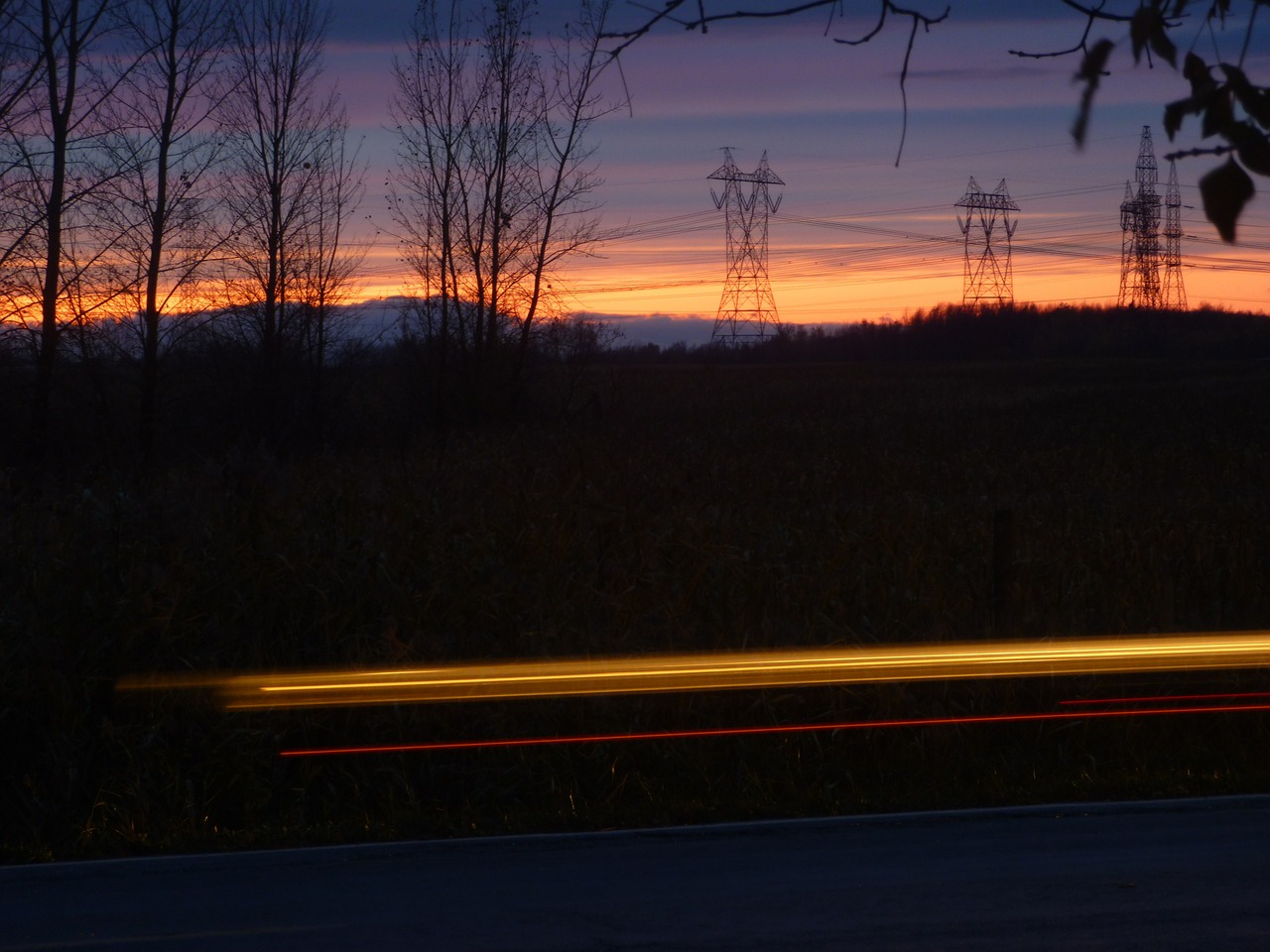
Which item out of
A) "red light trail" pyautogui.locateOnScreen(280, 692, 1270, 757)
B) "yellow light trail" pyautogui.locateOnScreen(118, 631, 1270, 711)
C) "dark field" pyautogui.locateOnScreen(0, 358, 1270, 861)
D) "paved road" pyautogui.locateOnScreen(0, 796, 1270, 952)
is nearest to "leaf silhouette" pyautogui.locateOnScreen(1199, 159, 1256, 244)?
"paved road" pyautogui.locateOnScreen(0, 796, 1270, 952)

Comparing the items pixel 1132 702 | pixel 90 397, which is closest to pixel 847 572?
pixel 1132 702

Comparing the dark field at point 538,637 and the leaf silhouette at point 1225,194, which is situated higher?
the leaf silhouette at point 1225,194

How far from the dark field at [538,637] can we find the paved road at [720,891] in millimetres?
530

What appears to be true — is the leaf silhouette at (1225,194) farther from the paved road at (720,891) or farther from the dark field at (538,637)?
the dark field at (538,637)

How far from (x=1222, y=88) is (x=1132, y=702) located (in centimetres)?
683

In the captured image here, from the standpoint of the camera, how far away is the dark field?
703cm

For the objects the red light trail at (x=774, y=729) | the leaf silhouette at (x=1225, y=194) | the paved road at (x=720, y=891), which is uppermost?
the leaf silhouette at (x=1225, y=194)

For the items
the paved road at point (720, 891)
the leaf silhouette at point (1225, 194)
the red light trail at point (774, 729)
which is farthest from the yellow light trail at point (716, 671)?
the leaf silhouette at point (1225, 194)

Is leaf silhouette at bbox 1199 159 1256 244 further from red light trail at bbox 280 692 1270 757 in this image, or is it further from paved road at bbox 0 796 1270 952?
red light trail at bbox 280 692 1270 757

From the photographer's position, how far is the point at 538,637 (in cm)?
Result: 859

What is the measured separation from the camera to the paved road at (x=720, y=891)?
4.96 metres

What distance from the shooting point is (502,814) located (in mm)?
6938

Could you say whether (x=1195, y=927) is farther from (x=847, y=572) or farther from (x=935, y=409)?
(x=935, y=409)

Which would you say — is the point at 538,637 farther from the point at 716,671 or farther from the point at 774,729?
the point at 774,729
